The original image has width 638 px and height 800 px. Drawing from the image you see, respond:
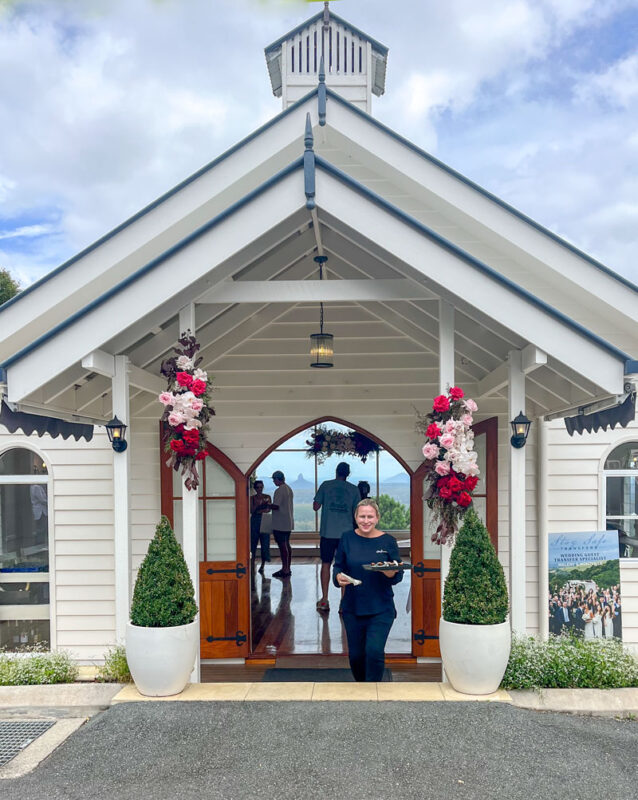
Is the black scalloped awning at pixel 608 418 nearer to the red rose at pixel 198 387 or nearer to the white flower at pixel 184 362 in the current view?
the red rose at pixel 198 387

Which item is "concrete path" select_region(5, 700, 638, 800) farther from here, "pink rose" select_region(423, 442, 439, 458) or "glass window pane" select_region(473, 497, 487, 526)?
"glass window pane" select_region(473, 497, 487, 526)

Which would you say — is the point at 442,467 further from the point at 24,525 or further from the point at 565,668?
the point at 24,525

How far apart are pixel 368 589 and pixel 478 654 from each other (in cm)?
78

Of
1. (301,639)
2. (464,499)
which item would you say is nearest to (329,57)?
(464,499)

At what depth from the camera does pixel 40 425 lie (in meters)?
5.20

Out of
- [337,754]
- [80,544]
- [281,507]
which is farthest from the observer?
[281,507]

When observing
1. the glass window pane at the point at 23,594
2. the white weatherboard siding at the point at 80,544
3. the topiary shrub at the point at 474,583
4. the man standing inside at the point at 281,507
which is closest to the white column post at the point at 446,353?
the topiary shrub at the point at 474,583

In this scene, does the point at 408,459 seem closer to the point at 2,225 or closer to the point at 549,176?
the point at 549,176

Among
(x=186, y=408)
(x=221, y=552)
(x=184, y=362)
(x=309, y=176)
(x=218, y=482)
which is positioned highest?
(x=309, y=176)

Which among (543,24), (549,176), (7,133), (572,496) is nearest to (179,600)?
(572,496)

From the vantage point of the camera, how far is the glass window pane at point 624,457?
6457 mm

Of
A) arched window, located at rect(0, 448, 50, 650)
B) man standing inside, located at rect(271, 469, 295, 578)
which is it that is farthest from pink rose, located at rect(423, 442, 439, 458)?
man standing inside, located at rect(271, 469, 295, 578)

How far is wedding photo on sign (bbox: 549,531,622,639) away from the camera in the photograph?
6.28 m

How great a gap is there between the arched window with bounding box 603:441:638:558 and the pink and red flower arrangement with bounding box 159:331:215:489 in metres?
3.87
